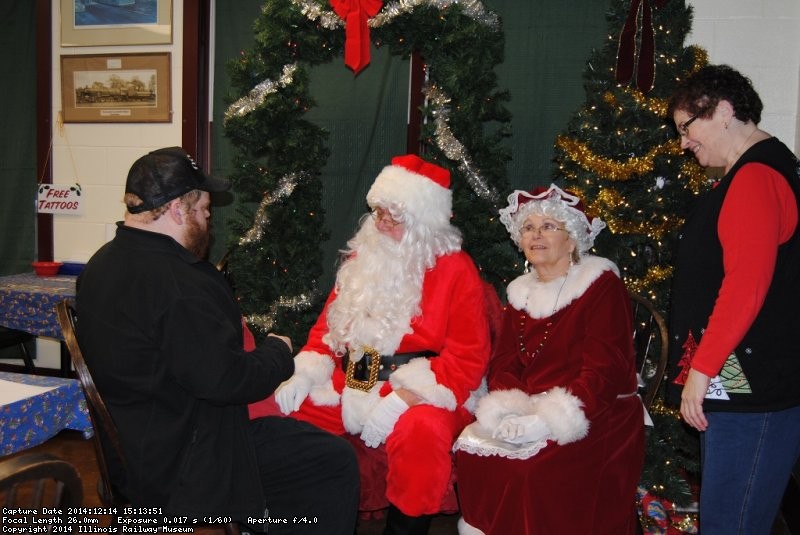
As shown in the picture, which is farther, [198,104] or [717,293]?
[198,104]

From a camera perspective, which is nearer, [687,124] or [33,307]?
[687,124]

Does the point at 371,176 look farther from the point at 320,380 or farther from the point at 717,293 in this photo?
the point at 717,293

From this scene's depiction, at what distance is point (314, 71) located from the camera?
3.94m

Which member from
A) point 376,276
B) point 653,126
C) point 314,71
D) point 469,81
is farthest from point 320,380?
point 314,71

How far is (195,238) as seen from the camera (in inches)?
79.3

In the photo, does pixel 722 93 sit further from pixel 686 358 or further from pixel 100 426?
pixel 100 426

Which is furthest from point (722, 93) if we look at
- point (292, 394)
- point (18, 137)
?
point (18, 137)

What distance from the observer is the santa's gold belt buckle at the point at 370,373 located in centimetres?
263

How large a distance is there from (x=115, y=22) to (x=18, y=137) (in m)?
1.13

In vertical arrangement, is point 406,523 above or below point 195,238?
below

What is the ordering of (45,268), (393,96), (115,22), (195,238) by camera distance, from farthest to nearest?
(115,22) < (45,268) < (393,96) < (195,238)

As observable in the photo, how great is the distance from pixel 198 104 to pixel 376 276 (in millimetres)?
2130

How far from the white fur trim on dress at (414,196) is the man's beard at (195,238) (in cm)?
93

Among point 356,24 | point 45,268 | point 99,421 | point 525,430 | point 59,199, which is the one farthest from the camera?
point 59,199
